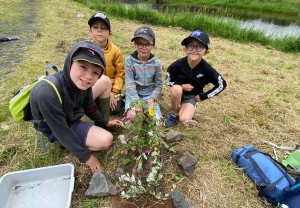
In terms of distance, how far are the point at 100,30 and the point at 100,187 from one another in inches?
81.8

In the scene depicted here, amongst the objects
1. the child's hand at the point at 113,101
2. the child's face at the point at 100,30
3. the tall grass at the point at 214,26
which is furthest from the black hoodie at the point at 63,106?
the tall grass at the point at 214,26

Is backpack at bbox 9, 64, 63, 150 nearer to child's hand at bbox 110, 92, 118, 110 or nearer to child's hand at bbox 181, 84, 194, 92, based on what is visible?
child's hand at bbox 110, 92, 118, 110

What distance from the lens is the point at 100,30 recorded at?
2893mm

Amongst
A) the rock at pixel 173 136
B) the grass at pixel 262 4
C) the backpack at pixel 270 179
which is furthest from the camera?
the grass at pixel 262 4

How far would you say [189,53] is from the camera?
2.73 m

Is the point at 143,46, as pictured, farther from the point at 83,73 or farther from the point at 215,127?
the point at 215,127

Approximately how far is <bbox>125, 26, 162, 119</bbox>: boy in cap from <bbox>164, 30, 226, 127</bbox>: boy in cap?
222 mm

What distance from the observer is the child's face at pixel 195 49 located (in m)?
2.63

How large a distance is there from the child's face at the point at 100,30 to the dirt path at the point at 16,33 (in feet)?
8.29

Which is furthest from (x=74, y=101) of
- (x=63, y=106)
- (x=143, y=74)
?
→ (x=143, y=74)

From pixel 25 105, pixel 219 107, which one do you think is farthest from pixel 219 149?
pixel 25 105

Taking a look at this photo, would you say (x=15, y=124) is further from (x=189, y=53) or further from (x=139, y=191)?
(x=189, y=53)

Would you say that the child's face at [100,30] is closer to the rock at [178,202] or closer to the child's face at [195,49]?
the child's face at [195,49]

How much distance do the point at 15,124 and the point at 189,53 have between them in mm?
2610
